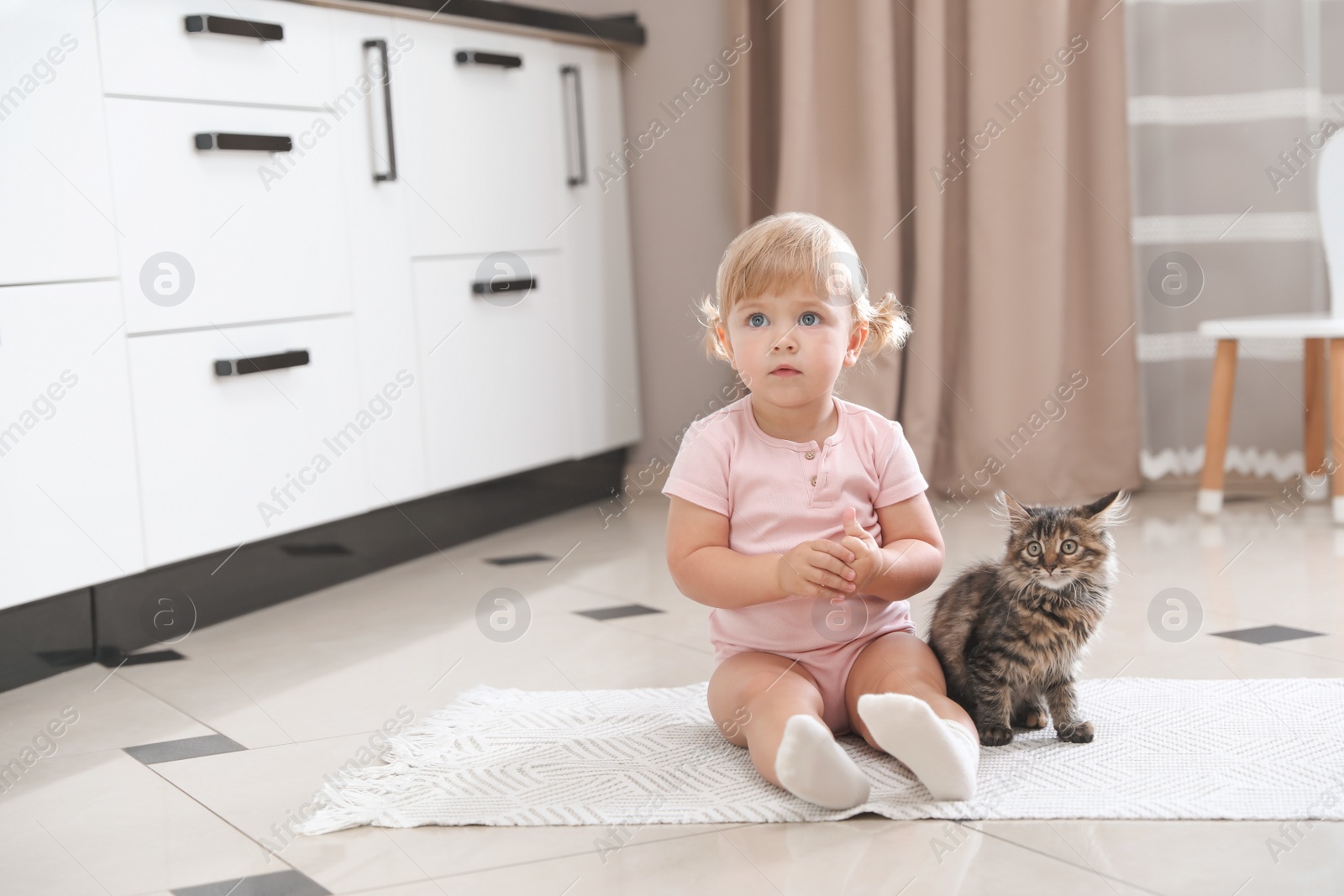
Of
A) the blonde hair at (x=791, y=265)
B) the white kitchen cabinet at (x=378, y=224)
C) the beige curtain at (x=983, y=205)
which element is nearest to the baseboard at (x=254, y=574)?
the white kitchen cabinet at (x=378, y=224)

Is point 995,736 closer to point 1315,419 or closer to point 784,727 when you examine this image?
point 784,727

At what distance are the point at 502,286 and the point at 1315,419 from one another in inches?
63.4

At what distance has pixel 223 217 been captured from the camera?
6.39ft

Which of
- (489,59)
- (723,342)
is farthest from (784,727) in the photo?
(489,59)

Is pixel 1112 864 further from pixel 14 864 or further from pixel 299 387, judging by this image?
pixel 299 387

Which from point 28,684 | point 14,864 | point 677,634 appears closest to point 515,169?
point 677,634

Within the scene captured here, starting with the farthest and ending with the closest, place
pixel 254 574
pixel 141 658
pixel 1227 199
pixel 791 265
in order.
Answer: pixel 1227 199 < pixel 254 574 < pixel 141 658 < pixel 791 265

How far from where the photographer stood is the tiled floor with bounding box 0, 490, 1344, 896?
1051mm

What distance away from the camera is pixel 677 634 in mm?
1849

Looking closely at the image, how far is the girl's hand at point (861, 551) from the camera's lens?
3.94ft

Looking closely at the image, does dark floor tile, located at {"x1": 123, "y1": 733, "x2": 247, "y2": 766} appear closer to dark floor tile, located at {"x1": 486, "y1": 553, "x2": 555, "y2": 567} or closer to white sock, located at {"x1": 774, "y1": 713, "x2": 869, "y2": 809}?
white sock, located at {"x1": 774, "y1": 713, "x2": 869, "y2": 809}

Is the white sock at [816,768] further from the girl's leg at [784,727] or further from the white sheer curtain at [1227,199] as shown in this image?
the white sheer curtain at [1227,199]

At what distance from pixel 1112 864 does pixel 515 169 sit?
1.93 m

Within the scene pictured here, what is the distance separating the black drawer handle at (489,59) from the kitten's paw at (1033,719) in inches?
65.4
